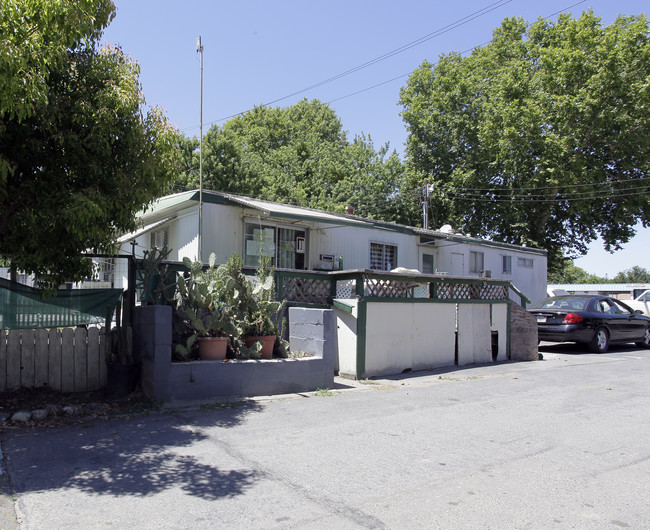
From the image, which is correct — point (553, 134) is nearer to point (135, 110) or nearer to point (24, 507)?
point (135, 110)

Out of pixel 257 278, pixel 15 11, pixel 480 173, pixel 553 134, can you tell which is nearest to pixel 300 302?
pixel 257 278

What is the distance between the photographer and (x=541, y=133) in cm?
2955

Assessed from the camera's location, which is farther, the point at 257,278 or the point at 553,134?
the point at 553,134

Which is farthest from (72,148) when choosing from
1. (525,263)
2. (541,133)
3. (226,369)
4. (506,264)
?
(541,133)

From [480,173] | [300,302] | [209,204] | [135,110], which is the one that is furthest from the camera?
[480,173]

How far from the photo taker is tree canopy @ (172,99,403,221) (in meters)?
28.6

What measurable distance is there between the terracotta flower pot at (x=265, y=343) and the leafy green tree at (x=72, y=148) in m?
2.39

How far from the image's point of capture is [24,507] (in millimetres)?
3705

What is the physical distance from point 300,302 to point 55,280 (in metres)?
4.01

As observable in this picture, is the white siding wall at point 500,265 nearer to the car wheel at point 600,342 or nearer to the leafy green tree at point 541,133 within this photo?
the car wheel at point 600,342

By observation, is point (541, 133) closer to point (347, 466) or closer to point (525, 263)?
point (525, 263)

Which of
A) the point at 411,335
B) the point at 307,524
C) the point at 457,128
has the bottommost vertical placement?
the point at 307,524

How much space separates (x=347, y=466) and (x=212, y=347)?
10.7 ft

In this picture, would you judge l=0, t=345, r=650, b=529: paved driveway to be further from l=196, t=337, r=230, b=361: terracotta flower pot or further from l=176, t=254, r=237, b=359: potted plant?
l=176, t=254, r=237, b=359: potted plant
